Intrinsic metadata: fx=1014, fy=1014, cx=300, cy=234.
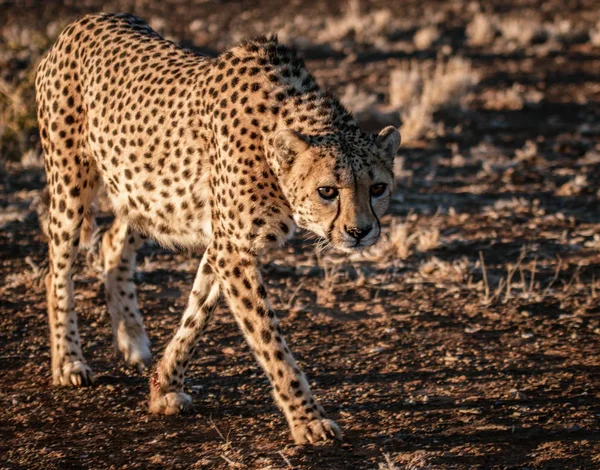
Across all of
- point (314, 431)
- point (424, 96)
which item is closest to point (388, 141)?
point (314, 431)

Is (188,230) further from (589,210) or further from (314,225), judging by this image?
(589,210)

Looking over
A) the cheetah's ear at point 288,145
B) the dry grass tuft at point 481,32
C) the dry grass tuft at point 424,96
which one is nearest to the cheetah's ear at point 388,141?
the cheetah's ear at point 288,145

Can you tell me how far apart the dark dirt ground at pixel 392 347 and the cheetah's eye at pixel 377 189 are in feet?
3.34

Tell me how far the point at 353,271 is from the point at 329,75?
6.36 meters

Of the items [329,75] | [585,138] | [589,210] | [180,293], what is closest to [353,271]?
[180,293]

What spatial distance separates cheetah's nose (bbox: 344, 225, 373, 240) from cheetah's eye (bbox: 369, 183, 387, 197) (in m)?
0.17

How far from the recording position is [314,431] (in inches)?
159

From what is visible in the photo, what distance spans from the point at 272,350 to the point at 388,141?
3.14 ft

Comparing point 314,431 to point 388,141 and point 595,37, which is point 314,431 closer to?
point 388,141

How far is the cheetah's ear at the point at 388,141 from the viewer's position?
4051 millimetres

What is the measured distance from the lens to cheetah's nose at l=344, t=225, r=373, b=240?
3.80 metres

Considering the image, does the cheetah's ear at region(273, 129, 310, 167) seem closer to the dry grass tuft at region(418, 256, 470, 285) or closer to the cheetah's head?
the cheetah's head

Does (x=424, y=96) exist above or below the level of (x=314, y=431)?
above

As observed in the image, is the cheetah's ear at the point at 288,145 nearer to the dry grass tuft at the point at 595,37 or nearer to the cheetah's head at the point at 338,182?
the cheetah's head at the point at 338,182
